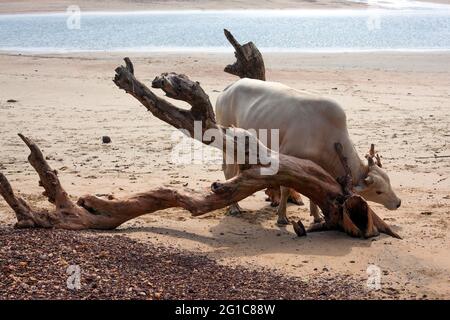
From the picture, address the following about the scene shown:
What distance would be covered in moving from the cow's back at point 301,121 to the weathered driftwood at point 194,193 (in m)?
0.45

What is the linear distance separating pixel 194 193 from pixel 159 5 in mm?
52378

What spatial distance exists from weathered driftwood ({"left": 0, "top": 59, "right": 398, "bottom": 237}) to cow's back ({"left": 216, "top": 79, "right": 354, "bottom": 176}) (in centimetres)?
45

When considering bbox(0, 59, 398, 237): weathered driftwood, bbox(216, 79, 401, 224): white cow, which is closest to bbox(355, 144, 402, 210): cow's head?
bbox(216, 79, 401, 224): white cow

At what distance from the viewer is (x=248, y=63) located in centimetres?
1184

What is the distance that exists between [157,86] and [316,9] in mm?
52847

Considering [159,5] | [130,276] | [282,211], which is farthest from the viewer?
[159,5]

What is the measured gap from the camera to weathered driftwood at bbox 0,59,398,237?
8.45m

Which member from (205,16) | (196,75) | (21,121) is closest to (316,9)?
(205,16)

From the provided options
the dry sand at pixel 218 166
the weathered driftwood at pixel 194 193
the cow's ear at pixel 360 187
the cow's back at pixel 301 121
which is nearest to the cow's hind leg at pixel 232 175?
the dry sand at pixel 218 166

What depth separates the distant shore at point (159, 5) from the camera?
188ft

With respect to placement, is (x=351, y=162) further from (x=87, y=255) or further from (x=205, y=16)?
(x=205, y=16)

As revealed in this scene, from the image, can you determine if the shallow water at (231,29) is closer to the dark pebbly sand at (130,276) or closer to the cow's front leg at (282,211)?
the cow's front leg at (282,211)

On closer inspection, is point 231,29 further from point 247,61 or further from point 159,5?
point 247,61

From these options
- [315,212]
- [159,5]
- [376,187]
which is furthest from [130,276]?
[159,5]
